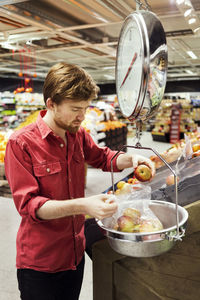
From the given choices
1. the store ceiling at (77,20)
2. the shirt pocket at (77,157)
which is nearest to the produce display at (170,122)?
the store ceiling at (77,20)

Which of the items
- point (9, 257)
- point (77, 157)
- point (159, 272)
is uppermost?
point (77, 157)

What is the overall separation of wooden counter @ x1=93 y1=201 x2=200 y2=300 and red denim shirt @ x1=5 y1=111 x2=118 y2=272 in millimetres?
191

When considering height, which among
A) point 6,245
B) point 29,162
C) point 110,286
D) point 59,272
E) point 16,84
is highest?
point 16,84

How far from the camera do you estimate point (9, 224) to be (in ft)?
14.0

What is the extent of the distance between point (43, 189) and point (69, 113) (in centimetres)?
39

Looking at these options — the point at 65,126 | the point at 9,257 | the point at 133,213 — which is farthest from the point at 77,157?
the point at 9,257

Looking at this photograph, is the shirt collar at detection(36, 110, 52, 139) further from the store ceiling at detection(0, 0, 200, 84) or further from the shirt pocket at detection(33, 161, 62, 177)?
the store ceiling at detection(0, 0, 200, 84)

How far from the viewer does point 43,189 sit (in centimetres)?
142

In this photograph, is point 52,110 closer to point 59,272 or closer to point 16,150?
point 16,150

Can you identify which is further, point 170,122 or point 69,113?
point 170,122

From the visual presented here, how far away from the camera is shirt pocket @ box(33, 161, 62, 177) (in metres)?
1.38

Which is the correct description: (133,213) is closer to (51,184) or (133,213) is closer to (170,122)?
(51,184)

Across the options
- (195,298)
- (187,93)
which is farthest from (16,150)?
(187,93)

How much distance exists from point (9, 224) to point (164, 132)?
10.00 m
